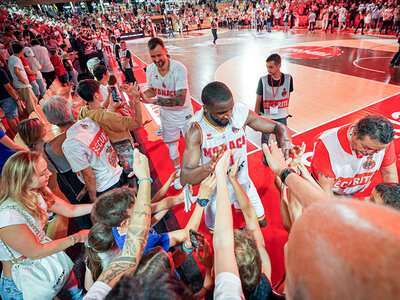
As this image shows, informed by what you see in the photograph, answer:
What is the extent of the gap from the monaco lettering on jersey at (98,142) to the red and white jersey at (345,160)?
2543 mm

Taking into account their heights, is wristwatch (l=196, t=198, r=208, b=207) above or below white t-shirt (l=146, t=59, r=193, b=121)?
below

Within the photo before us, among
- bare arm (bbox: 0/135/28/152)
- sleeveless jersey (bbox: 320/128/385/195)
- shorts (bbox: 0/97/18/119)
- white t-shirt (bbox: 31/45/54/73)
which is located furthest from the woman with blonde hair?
white t-shirt (bbox: 31/45/54/73)

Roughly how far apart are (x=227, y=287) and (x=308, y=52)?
46.8 feet

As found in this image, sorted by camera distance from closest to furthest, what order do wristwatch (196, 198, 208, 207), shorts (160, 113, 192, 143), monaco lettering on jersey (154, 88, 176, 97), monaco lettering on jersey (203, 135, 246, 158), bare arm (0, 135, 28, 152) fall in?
1. wristwatch (196, 198, 208, 207)
2. monaco lettering on jersey (203, 135, 246, 158)
3. bare arm (0, 135, 28, 152)
4. monaco lettering on jersey (154, 88, 176, 97)
5. shorts (160, 113, 192, 143)

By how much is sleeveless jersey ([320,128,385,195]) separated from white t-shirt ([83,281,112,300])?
7.65ft

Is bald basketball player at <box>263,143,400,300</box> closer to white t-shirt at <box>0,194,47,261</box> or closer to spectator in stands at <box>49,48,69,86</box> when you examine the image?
white t-shirt at <box>0,194,47,261</box>

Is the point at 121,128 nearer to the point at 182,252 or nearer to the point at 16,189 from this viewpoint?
the point at 16,189

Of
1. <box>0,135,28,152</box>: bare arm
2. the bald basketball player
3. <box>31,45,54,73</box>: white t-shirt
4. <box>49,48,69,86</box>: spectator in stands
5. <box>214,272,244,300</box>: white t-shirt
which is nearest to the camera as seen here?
the bald basketball player

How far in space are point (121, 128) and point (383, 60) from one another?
12073 mm

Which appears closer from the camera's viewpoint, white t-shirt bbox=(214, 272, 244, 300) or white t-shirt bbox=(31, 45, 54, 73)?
white t-shirt bbox=(214, 272, 244, 300)

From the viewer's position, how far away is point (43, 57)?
7.89 m

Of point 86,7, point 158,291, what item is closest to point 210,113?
point 158,291

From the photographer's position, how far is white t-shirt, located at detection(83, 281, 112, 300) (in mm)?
1150

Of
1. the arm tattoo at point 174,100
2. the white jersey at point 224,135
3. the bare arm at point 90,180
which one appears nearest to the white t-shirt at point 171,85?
the arm tattoo at point 174,100
